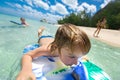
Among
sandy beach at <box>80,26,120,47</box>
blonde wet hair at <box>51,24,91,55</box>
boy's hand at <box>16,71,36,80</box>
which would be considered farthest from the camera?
sandy beach at <box>80,26,120,47</box>

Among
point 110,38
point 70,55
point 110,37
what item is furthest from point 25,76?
point 110,37

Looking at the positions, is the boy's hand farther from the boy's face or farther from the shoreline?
the shoreline

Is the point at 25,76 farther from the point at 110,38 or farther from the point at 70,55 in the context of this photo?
the point at 110,38

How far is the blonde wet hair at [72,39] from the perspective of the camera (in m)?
1.78

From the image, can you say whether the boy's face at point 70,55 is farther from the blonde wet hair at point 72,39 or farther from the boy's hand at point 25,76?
the boy's hand at point 25,76

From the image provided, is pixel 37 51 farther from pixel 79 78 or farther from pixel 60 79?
pixel 79 78

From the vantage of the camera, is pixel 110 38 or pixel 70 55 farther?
pixel 110 38

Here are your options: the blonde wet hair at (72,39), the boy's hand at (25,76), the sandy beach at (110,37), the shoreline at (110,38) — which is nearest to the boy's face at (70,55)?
the blonde wet hair at (72,39)

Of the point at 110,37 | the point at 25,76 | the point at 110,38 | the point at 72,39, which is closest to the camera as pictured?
the point at 25,76

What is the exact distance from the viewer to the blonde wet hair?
5.82 ft

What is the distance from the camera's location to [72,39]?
1.80m

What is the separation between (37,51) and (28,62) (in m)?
0.29

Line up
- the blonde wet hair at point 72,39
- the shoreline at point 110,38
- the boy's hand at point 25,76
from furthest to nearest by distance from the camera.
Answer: the shoreline at point 110,38
the blonde wet hair at point 72,39
the boy's hand at point 25,76

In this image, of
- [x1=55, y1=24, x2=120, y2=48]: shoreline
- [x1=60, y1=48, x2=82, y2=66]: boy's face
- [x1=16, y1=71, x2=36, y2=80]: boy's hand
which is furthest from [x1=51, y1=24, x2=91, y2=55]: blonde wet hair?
[x1=55, y1=24, x2=120, y2=48]: shoreline
